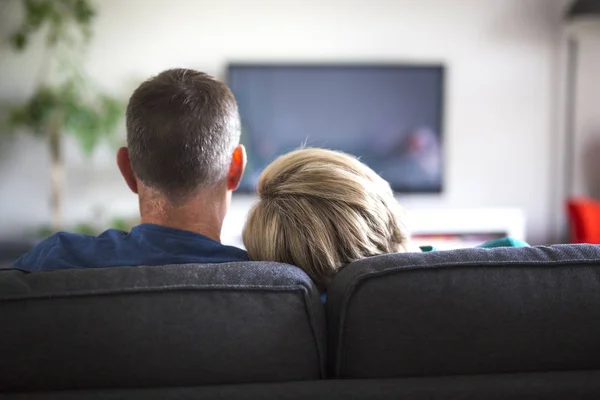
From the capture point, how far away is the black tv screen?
500cm

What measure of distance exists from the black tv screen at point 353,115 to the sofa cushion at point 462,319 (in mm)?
4047

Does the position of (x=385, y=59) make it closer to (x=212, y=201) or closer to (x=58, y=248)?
(x=212, y=201)

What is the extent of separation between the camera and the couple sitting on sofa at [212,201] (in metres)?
1.30

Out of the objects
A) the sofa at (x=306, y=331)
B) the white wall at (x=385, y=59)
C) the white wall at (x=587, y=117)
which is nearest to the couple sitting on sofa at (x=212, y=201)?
the sofa at (x=306, y=331)

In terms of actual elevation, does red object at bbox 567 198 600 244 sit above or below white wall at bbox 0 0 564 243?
below

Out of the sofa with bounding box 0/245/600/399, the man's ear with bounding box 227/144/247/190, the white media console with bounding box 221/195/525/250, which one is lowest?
the white media console with bounding box 221/195/525/250

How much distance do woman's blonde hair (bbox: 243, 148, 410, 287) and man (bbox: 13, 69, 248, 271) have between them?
7 centimetres

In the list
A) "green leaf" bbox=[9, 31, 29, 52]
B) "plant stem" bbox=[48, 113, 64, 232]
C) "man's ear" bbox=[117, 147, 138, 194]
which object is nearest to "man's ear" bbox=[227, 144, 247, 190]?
"man's ear" bbox=[117, 147, 138, 194]

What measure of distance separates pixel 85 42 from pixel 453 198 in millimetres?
2633

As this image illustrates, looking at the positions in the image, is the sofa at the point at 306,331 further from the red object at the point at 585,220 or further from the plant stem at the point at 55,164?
the plant stem at the point at 55,164

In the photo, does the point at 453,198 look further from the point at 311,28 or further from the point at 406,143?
the point at 311,28

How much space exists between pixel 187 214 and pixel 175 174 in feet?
0.26

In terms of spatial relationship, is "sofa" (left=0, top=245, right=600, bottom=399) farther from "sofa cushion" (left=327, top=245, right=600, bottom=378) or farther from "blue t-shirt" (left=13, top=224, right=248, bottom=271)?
"blue t-shirt" (left=13, top=224, right=248, bottom=271)

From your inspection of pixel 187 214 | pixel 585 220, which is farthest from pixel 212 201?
pixel 585 220
